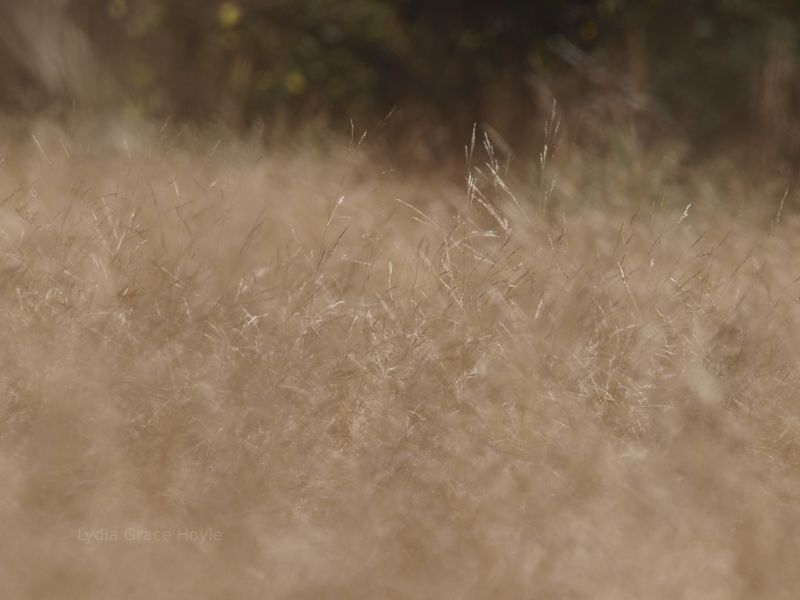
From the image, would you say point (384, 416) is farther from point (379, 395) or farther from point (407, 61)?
point (407, 61)

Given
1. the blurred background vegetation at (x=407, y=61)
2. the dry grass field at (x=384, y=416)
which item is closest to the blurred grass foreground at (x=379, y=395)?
the dry grass field at (x=384, y=416)

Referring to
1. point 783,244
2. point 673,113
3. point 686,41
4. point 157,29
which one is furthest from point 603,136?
point 157,29

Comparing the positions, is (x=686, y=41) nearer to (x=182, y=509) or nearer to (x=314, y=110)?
(x=314, y=110)

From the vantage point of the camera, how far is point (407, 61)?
24.1 feet

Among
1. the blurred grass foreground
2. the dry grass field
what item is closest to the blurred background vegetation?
the blurred grass foreground

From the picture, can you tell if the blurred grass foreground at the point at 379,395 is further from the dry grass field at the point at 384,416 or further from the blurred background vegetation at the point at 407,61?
the blurred background vegetation at the point at 407,61

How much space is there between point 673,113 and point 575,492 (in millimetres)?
4849

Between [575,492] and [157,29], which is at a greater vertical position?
[575,492]

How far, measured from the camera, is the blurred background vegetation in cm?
643

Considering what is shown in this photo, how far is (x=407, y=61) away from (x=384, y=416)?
531cm

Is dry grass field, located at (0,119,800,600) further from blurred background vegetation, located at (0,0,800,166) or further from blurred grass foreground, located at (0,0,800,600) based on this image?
blurred background vegetation, located at (0,0,800,166)

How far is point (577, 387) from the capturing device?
2428 mm

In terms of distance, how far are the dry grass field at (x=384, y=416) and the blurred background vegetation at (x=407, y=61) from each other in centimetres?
337

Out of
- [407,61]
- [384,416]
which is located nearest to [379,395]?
[384,416]
